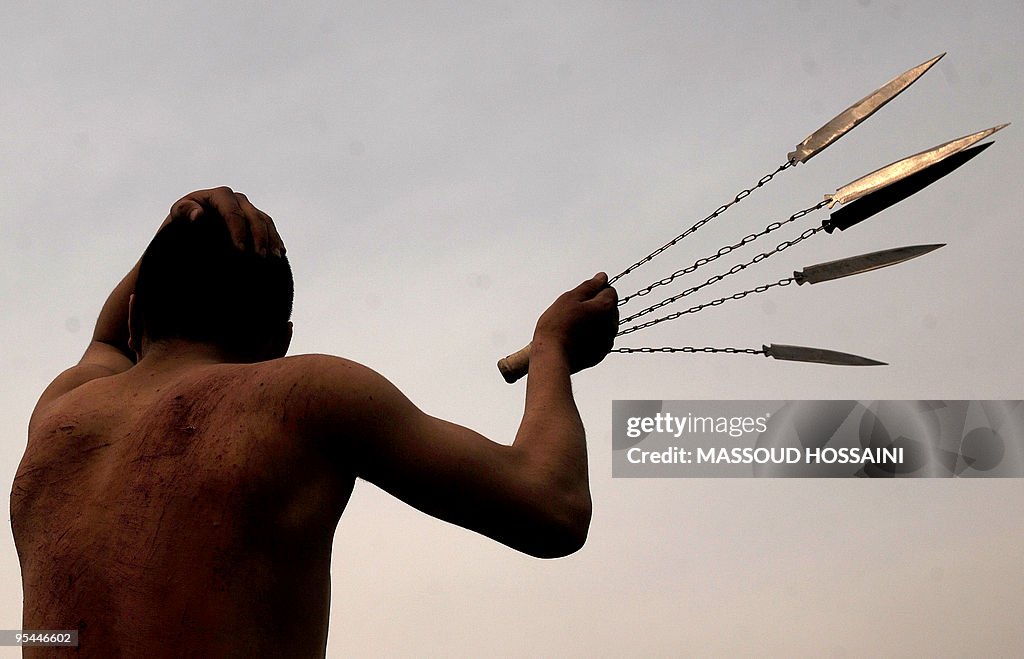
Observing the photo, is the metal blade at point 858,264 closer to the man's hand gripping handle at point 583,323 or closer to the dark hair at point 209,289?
the man's hand gripping handle at point 583,323

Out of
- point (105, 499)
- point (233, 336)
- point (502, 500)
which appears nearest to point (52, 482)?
point (105, 499)

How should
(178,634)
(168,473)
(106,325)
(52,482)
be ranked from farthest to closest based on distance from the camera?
(106,325) < (52,482) < (168,473) < (178,634)

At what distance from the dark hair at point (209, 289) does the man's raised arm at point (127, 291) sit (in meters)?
0.03

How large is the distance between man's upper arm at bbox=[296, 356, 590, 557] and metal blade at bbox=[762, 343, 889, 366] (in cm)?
177

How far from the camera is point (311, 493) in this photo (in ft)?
8.93

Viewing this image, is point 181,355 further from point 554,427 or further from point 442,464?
point 554,427

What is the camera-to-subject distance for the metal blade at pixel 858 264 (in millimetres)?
4344

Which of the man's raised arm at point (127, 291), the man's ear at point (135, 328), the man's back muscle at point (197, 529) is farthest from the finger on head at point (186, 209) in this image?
the man's back muscle at point (197, 529)

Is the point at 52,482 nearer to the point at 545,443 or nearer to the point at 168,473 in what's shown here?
the point at 168,473

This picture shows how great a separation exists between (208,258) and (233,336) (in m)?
0.22

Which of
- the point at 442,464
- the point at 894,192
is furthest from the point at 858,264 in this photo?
the point at 442,464

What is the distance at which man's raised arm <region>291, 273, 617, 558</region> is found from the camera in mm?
2703

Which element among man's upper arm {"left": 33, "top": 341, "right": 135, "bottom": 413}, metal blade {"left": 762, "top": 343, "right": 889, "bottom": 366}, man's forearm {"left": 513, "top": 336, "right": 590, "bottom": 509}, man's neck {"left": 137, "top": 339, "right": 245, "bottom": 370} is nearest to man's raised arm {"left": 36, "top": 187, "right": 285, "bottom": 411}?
man's upper arm {"left": 33, "top": 341, "right": 135, "bottom": 413}

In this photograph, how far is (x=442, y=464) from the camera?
2707 mm
